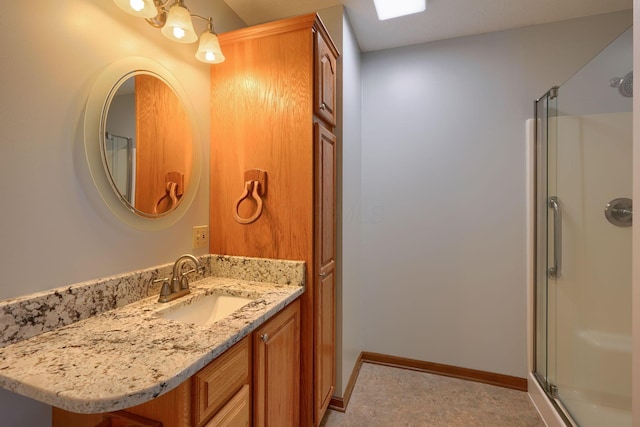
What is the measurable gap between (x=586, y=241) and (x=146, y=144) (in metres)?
2.46

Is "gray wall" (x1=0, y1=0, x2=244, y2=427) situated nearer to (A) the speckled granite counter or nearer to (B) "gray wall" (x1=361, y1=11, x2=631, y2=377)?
(A) the speckled granite counter

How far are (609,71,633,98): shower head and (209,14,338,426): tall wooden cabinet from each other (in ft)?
4.95

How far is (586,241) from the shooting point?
5.78 ft

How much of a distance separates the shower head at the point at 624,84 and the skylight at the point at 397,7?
3.66 ft

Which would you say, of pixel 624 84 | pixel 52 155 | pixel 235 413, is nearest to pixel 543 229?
pixel 624 84

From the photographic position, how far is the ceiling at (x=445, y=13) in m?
1.76

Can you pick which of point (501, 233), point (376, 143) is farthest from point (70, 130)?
point (501, 233)

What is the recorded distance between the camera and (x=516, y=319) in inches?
80.1

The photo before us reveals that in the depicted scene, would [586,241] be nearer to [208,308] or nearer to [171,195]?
[208,308]

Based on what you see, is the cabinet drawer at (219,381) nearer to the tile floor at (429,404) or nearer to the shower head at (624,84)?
the tile floor at (429,404)

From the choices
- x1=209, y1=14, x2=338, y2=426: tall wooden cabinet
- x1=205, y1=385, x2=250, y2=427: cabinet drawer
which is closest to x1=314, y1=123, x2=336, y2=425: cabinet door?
x1=209, y1=14, x2=338, y2=426: tall wooden cabinet

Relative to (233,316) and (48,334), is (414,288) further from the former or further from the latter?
(48,334)

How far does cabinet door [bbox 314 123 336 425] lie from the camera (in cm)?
147

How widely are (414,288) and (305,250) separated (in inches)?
46.8
